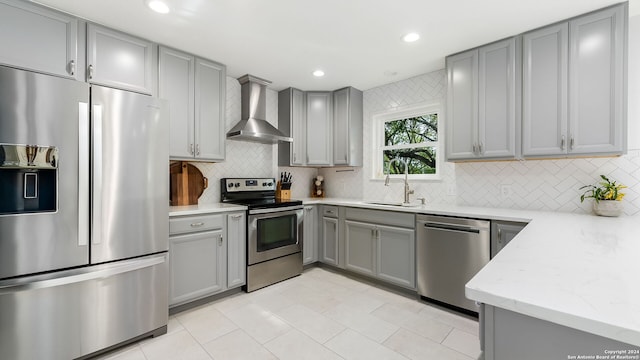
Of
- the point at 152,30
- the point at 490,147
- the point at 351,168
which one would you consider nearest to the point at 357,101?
the point at 351,168

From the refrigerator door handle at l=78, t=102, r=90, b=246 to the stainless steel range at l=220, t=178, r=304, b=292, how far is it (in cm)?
136

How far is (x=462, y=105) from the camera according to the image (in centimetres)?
269

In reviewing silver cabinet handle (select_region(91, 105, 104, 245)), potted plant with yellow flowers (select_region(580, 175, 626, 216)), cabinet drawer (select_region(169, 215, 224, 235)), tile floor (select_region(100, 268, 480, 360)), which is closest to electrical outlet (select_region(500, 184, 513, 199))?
potted plant with yellow flowers (select_region(580, 175, 626, 216))

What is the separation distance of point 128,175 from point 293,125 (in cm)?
223

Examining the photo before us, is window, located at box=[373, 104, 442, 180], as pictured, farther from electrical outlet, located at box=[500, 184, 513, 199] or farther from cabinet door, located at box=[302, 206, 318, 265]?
cabinet door, located at box=[302, 206, 318, 265]

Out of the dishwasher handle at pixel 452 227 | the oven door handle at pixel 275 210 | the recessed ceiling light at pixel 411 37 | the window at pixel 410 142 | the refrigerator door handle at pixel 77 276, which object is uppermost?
the recessed ceiling light at pixel 411 37

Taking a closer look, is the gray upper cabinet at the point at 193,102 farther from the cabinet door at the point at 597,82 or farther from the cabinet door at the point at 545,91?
the cabinet door at the point at 597,82

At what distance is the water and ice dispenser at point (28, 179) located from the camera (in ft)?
5.12

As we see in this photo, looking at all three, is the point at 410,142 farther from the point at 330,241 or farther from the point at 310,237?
the point at 310,237

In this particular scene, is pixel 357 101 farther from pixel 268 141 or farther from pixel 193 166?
pixel 193 166

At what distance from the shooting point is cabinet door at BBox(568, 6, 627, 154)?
6.47 feet

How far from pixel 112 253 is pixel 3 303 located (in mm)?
523

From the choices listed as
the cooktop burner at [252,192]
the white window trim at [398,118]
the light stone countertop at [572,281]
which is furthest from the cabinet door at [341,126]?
the light stone countertop at [572,281]

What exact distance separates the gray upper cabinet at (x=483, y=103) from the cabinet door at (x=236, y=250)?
2.24 metres
